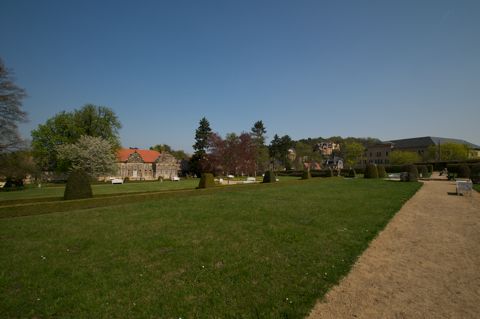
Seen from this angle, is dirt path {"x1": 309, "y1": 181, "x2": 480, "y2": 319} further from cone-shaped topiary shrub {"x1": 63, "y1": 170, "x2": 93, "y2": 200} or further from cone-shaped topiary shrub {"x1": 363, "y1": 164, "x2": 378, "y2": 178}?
cone-shaped topiary shrub {"x1": 363, "y1": 164, "x2": 378, "y2": 178}

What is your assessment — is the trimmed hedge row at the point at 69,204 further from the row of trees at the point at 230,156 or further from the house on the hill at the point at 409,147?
the house on the hill at the point at 409,147

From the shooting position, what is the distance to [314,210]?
11328 mm

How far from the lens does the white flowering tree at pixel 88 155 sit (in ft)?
144

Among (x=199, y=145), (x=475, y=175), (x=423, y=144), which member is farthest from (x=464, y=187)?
(x=423, y=144)

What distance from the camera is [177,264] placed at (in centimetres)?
543

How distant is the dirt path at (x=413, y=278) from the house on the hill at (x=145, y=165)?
64251 mm

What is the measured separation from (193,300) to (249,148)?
53.0 meters

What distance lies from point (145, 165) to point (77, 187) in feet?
187

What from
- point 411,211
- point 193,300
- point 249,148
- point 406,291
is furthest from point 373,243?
point 249,148

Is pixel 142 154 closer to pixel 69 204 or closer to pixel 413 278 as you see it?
A: pixel 69 204

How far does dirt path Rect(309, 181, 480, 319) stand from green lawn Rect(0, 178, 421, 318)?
342 mm

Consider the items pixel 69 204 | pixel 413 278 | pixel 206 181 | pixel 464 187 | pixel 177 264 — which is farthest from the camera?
pixel 206 181

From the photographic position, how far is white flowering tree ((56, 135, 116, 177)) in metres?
43.8

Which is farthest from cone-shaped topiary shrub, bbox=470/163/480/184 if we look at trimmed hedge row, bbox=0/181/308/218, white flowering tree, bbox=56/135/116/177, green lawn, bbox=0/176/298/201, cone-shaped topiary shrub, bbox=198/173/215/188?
white flowering tree, bbox=56/135/116/177
